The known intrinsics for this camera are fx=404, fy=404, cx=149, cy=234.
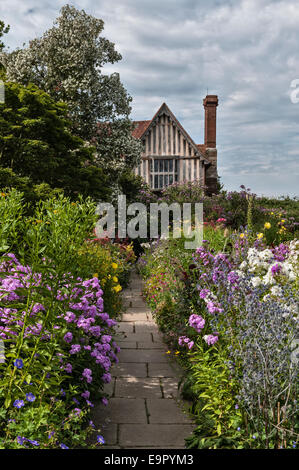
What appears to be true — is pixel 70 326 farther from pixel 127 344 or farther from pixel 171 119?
pixel 171 119

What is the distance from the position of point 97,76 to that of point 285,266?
13581 millimetres

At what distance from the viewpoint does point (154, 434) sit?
3.37 m

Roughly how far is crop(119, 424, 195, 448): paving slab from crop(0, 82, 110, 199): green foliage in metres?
7.77

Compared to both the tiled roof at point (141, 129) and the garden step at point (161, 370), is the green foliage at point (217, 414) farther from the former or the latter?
the tiled roof at point (141, 129)

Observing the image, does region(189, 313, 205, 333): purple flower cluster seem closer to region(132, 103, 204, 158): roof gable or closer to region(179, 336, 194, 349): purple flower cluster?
region(179, 336, 194, 349): purple flower cluster

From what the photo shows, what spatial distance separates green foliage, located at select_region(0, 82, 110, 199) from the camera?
1050 centimetres

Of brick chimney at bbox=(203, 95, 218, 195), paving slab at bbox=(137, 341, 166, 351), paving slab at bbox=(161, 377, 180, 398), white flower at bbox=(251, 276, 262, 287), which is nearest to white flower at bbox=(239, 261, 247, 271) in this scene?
white flower at bbox=(251, 276, 262, 287)

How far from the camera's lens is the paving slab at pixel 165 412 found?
360cm

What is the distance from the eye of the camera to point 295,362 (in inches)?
101

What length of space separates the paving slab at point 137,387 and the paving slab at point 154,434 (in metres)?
0.57

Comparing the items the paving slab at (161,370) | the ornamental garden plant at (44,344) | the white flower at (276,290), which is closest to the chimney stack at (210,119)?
the paving slab at (161,370)
